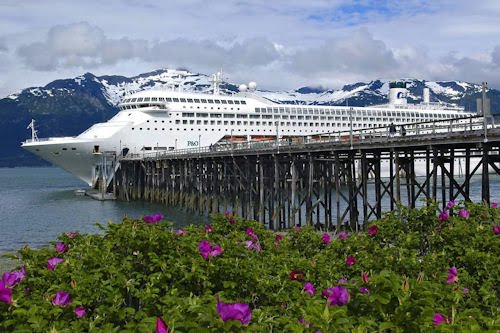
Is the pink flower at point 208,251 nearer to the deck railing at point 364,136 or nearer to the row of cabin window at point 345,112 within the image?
the deck railing at point 364,136

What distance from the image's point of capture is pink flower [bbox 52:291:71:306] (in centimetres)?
620

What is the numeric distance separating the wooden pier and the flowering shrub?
8.64 ft

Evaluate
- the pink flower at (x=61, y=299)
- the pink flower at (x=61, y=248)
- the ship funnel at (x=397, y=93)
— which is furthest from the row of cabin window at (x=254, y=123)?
the pink flower at (x=61, y=299)

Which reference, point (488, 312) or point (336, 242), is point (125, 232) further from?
point (488, 312)

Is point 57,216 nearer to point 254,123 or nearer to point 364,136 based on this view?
point 364,136

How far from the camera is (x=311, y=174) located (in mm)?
31188

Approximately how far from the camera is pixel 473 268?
31.3 feet

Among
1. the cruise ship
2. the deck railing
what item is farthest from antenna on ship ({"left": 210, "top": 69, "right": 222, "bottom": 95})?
the deck railing

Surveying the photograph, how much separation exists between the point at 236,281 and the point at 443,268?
11.9 feet

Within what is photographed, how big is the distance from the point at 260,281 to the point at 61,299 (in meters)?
2.61

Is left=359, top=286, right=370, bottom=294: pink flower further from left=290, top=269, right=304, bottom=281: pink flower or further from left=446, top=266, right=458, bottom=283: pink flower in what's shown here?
left=290, top=269, right=304, bottom=281: pink flower

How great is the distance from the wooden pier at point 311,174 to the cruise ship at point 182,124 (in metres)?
7.30

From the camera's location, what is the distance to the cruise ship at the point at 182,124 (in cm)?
7681

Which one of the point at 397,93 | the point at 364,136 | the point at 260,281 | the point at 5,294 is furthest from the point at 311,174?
the point at 397,93
